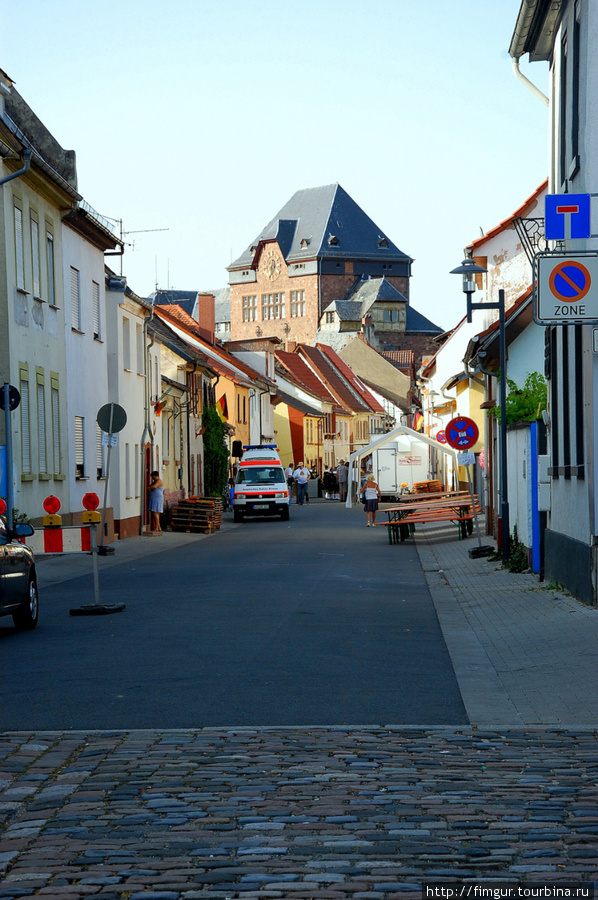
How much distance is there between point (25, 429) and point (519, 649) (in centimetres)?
1651

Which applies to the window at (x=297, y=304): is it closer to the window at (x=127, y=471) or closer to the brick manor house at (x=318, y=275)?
the brick manor house at (x=318, y=275)

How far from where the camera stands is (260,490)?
4528 cm

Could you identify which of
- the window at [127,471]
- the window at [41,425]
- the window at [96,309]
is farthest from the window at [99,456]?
the window at [41,425]

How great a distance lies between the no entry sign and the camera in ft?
30.5

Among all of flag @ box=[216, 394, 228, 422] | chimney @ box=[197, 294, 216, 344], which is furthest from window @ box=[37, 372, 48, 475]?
chimney @ box=[197, 294, 216, 344]

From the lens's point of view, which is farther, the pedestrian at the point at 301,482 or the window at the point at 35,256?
the pedestrian at the point at 301,482

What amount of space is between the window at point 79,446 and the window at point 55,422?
6.28 ft

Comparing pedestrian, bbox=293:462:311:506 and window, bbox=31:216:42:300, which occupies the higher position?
window, bbox=31:216:42:300

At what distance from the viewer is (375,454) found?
59250mm

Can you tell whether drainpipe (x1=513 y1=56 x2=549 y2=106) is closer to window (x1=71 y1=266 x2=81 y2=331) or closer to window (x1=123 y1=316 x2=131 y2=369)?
window (x1=71 y1=266 x2=81 y2=331)

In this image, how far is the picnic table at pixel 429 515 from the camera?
30.7m

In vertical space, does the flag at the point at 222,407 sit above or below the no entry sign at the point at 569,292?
above

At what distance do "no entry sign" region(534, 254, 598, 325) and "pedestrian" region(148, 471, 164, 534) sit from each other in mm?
27245

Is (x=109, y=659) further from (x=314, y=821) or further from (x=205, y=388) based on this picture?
(x=205, y=388)
